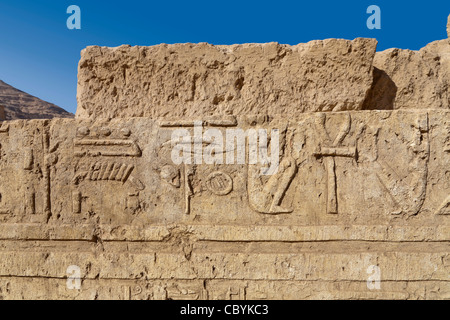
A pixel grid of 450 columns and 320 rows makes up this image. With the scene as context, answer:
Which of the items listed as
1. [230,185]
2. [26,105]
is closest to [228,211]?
[230,185]

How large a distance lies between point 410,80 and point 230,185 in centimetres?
176

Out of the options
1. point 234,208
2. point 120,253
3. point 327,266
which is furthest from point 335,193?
point 120,253

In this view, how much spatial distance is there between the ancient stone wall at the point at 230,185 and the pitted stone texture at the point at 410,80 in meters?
0.02

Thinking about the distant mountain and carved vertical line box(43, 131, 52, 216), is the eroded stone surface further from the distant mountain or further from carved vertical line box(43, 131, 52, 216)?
the distant mountain

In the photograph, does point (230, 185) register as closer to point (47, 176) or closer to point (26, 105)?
point (47, 176)

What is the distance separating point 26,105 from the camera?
1088cm

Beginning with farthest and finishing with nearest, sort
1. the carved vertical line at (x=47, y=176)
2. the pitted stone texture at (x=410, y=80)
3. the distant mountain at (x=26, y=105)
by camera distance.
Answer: the distant mountain at (x=26, y=105), the pitted stone texture at (x=410, y=80), the carved vertical line at (x=47, y=176)

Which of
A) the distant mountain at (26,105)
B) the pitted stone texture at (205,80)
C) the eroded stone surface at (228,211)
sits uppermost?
the distant mountain at (26,105)

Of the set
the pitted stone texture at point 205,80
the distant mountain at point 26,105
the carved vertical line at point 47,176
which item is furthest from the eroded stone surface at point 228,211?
the distant mountain at point 26,105

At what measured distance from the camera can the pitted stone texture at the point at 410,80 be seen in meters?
2.92

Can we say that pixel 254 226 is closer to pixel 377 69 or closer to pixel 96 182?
pixel 96 182

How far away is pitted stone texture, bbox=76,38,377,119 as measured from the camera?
112 inches

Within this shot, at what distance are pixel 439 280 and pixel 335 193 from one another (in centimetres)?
98

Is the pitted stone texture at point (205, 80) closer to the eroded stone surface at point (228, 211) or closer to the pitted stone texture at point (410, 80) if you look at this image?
the eroded stone surface at point (228, 211)
